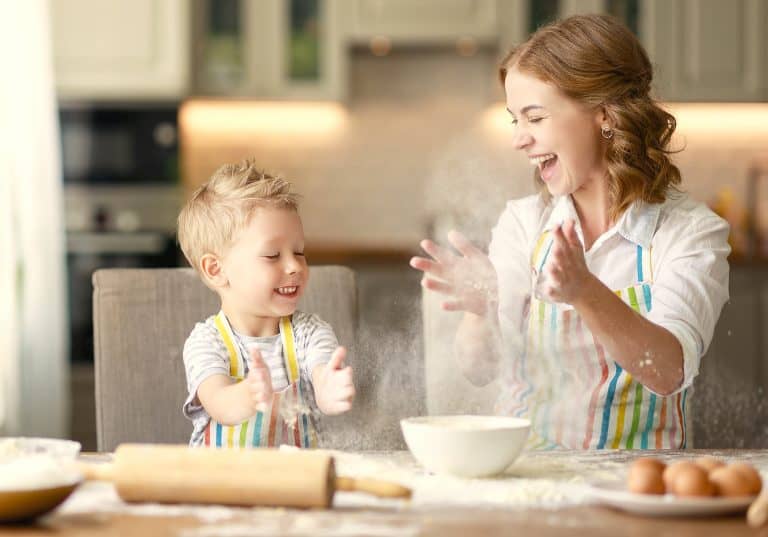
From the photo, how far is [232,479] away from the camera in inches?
38.8

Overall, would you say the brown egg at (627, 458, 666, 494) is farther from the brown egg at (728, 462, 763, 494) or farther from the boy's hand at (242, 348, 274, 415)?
the boy's hand at (242, 348, 274, 415)

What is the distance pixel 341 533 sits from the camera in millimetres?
903

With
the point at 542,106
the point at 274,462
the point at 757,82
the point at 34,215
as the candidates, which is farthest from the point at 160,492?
the point at 757,82

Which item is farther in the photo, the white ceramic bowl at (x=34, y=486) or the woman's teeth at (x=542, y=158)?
the woman's teeth at (x=542, y=158)

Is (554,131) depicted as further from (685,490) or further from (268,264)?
(685,490)

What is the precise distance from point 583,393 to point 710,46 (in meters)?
2.61

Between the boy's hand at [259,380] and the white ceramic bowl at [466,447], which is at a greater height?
the boy's hand at [259,380]

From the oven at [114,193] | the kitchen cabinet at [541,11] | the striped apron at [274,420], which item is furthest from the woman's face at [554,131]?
the kitchen cabinet at [541,11]

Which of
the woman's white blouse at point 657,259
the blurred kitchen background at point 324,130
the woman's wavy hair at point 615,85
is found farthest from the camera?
the blurred kitchen background at point 324,130

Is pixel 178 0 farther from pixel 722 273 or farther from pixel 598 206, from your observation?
pixel 722 273

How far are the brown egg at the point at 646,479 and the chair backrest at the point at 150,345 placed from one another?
590mm

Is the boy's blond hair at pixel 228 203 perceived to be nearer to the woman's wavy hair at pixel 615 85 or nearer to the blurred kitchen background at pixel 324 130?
the woman's wavy hair at pixel 615 85

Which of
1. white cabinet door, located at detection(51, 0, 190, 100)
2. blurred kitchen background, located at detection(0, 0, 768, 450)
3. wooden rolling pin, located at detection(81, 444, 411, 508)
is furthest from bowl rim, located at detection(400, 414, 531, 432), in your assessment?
white cabinet door, located at detection(51, 0, 190, 100)

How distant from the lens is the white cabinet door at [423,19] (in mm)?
3822
